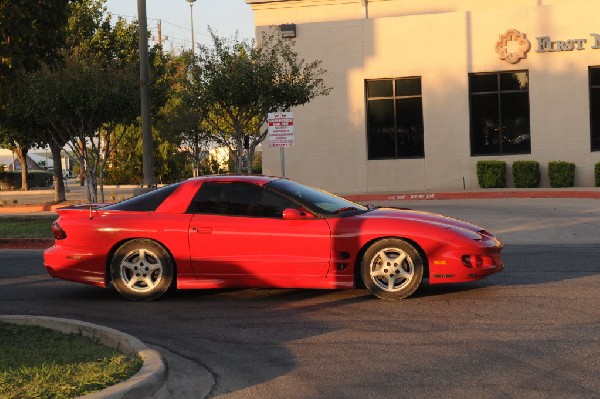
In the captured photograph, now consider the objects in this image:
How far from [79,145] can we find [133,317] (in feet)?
65.0

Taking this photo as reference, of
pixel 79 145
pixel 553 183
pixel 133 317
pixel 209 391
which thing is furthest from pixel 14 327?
pixel 553 183

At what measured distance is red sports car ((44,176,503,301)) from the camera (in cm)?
1081

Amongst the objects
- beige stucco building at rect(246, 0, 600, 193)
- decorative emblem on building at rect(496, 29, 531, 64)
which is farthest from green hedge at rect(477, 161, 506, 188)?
decorative emblem on building at rect(496, 29, 531, 64)

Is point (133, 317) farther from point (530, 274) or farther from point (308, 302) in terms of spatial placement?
point (530, 274)

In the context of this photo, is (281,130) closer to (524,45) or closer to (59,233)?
(59,233)

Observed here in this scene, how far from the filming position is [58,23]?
9.16m

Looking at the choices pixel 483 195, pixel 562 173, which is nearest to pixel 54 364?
pixel 483 195

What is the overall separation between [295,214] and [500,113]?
22809mm

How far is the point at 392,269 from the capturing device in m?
10.8

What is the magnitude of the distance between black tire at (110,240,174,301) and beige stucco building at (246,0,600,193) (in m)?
22.4

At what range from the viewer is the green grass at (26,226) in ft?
66.4

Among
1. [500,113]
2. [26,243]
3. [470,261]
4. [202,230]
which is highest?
[500,113]

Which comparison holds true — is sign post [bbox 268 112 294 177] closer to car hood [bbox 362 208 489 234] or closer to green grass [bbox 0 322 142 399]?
car hood [bbox 362 208 489 234]

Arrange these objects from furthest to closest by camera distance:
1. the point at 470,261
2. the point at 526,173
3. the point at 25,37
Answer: the point at 526,173 → the point at 470,261 → the point at 25,37
